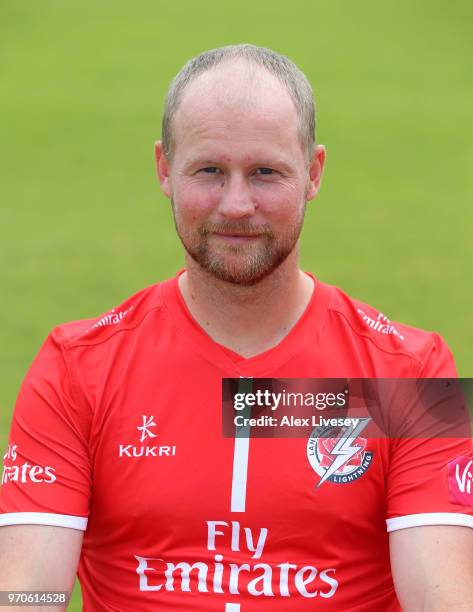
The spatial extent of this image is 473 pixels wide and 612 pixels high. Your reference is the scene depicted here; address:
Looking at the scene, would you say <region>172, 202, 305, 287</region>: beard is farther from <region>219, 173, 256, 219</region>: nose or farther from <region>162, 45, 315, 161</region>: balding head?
<region>162, 45, 315, 161</region>: balding head

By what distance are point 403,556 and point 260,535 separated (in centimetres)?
29

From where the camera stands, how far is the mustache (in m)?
2.48

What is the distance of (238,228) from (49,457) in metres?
0.60

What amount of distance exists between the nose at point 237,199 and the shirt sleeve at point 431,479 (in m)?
0.50

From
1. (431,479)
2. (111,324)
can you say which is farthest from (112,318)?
(431,479)

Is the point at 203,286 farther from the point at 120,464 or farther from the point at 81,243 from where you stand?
the point at 81,243

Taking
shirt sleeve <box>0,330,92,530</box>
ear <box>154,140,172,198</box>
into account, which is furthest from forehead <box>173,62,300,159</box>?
shirt sleeve <box>0,330,92,530</box>

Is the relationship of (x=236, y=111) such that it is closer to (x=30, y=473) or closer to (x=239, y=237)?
(x=239, y=237)

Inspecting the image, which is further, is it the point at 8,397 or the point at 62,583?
the point at 8,397

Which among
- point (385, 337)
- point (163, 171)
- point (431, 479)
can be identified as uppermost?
point (163, 171)

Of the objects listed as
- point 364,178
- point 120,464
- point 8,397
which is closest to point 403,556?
point 120,464

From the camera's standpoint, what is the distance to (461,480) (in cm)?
248

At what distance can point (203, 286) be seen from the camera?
104 inches

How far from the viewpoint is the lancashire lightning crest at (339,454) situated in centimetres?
249
